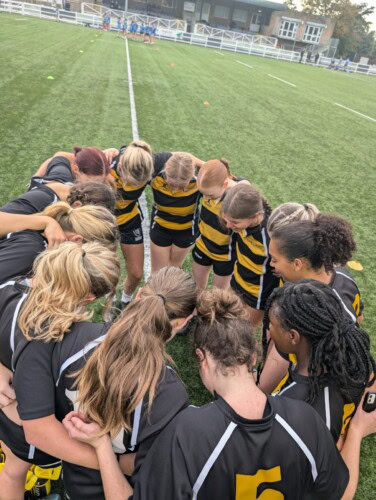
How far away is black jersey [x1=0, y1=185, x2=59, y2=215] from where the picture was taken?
2.36 m

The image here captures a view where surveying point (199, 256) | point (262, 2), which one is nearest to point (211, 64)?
point (199, 256)

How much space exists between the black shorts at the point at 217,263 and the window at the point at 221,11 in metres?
64.3

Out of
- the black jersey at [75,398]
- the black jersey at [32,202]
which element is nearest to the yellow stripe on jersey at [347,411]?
the black jersey at [75,398]

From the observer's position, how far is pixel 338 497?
146 cm

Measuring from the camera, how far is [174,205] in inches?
144

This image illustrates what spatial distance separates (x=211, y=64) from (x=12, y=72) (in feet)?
45.7

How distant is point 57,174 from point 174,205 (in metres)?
1.15

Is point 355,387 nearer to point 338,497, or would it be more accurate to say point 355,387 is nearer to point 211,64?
point 338,497

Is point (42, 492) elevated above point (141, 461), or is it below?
below

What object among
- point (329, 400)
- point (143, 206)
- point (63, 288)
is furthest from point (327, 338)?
point (143, 206)

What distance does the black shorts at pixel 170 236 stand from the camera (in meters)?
3.87

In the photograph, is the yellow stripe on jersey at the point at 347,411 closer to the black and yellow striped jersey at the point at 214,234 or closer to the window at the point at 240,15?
the black and yellow striped jersey at the point at 214,234

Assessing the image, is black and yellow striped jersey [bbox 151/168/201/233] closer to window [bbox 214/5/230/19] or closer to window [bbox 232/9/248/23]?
window [bbox 214/5/230/19]

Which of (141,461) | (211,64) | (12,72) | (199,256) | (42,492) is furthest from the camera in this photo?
(211,64)
